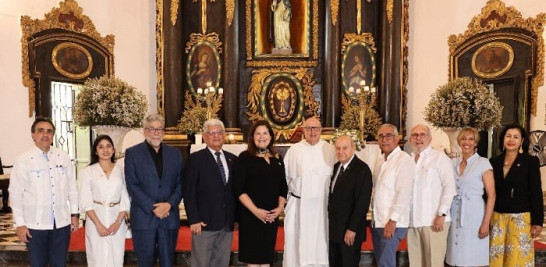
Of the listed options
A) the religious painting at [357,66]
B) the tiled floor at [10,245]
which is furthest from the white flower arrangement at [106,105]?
the religious painting at [357,66]

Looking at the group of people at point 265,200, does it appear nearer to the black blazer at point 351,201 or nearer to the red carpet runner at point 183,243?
the black blazer at point 351,201

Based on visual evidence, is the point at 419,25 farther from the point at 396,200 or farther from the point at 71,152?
the point at 71,152

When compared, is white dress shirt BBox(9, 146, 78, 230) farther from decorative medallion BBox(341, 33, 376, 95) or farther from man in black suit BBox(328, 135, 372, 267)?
decorative medallion BBox(341, 33, 376, 95)

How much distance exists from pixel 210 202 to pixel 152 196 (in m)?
0.47

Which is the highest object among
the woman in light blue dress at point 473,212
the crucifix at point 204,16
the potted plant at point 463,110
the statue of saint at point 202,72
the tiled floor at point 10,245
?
the crucifix at point 204,16

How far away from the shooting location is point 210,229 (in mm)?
3656

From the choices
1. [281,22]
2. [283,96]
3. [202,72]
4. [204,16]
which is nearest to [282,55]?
[281,22]

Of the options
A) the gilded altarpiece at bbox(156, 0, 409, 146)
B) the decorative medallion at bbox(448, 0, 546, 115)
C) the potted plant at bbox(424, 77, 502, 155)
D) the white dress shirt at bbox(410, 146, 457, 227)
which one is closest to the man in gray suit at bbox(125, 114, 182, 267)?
the white dress shirt at bbox(410, 146, 457, 227)

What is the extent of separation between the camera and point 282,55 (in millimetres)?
9250

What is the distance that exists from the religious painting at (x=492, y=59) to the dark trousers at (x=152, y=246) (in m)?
7.05

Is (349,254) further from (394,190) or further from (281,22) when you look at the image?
(281,22)

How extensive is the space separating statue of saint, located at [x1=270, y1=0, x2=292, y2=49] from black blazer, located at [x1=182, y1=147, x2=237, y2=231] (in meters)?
5.91

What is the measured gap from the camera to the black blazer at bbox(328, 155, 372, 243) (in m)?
3.55

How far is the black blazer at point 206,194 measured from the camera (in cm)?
364
